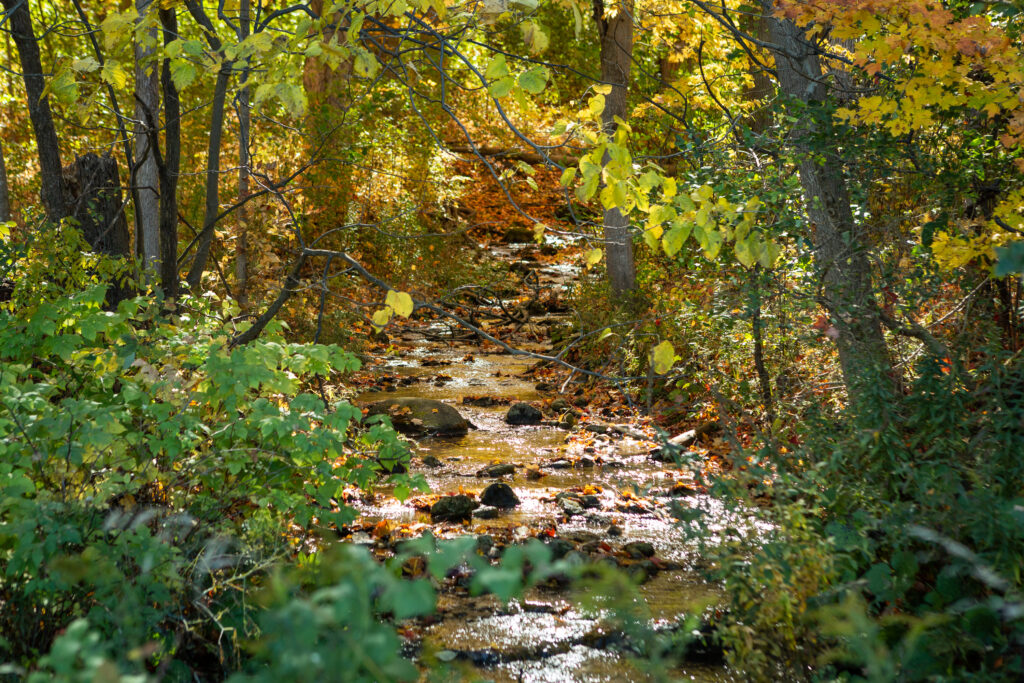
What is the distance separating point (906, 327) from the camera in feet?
12.7

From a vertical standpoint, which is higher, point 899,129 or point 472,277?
point 899,129

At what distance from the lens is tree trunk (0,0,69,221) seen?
5152 millimetres

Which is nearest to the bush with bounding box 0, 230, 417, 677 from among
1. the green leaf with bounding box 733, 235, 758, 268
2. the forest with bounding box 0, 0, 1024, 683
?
the forest with bounding box 0, 0, 1024, 683

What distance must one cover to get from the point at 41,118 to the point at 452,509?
3952 millimetres

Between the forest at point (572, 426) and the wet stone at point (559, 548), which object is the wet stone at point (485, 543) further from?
the wet stone at point (559, 548)

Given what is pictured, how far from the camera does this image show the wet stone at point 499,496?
5.40 meters

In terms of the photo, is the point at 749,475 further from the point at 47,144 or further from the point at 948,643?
the point at 47,144

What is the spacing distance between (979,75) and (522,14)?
340cm

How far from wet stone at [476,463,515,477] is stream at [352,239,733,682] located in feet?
0.17

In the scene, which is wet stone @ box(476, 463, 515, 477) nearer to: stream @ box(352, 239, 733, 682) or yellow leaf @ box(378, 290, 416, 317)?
stream @ box(352, 239, 733, 682)

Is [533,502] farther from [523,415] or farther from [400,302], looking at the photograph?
[400,302]

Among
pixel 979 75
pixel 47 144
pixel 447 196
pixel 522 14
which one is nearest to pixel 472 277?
pixel 447 196

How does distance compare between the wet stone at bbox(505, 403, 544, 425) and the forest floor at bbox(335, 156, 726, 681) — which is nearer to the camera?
the forest floor at bbox(335, 156, 726, 681)

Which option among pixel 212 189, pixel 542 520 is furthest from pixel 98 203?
pixel 542 520
